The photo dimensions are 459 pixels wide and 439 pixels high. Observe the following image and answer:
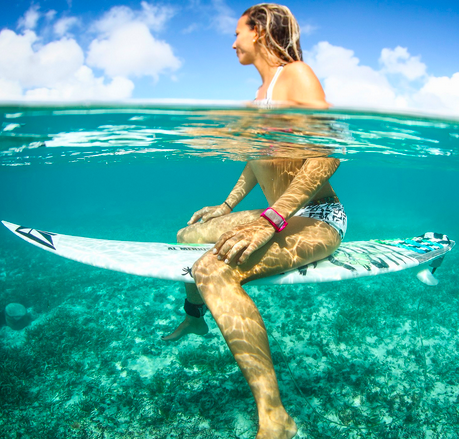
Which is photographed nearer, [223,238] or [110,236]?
[223,238]

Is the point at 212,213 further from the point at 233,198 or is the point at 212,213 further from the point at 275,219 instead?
the point at 275,219

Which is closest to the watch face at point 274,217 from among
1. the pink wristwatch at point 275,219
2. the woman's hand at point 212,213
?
the pink wristwatch at point 275,219

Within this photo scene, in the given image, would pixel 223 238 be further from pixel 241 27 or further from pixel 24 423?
pixel 24 423

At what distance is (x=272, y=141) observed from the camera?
6.14 metres

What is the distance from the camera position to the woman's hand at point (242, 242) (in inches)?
89.0

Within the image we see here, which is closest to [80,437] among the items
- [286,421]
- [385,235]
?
[286,421]

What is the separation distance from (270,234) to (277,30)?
198 cm

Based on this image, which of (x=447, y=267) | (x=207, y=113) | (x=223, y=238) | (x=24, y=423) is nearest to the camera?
(x=223, y=238)

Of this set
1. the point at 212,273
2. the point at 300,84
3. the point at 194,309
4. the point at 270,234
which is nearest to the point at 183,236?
the point at 194,309

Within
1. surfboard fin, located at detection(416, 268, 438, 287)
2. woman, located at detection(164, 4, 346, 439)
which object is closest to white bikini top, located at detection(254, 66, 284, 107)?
woman, located at detection(164, 4, 346, 439)

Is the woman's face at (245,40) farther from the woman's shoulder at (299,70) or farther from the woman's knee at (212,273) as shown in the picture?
the woman's knee at (212,273)

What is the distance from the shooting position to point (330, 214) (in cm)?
330

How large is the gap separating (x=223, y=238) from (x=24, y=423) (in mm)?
4538

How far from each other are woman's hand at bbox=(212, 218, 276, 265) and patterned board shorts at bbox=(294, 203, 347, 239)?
1.13m
